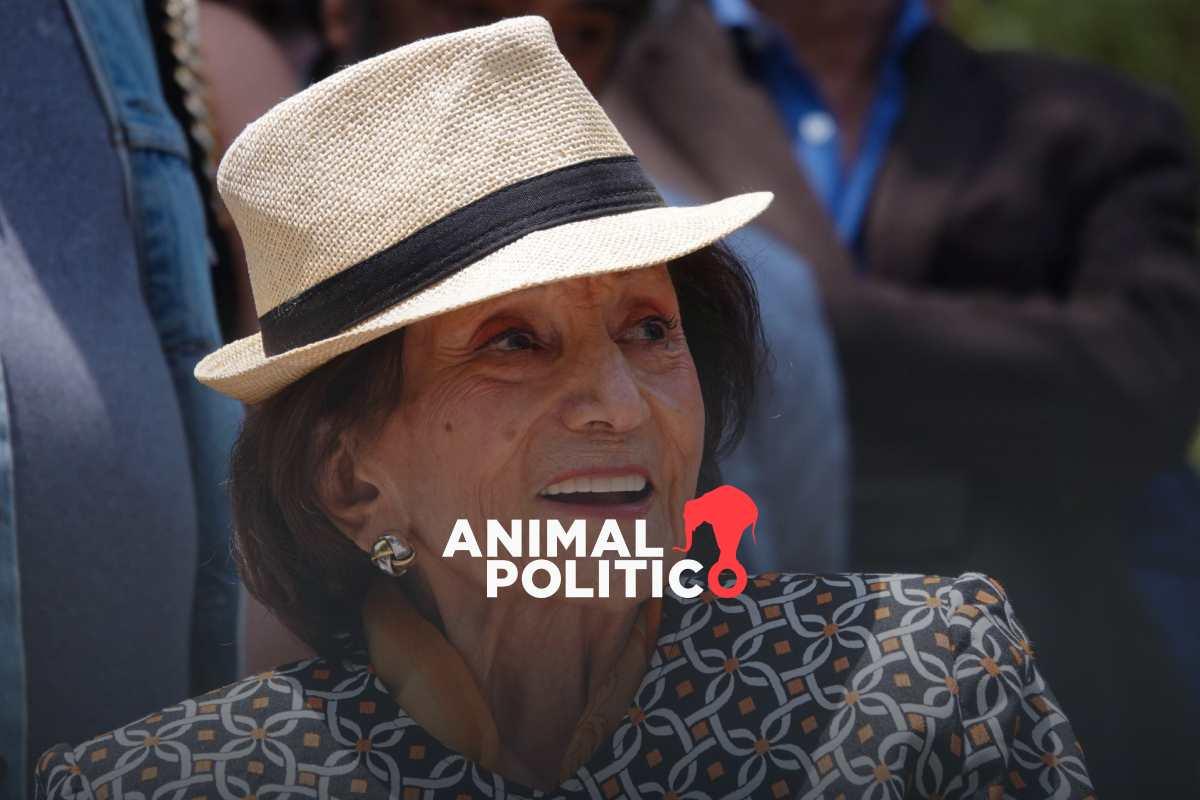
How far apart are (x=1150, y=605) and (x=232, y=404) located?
5.15ft

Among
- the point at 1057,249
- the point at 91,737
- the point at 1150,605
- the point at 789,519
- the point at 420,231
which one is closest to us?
the point at 420,231

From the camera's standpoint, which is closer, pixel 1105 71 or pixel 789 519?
pixel 789 519

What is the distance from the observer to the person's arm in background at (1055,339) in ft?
11.3

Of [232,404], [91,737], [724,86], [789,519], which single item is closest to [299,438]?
[232,404]

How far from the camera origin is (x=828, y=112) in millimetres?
3777

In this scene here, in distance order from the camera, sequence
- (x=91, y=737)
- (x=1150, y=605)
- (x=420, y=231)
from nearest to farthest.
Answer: (x=420, y=231)
(x=91, y=737)
(x=1150, y=605)

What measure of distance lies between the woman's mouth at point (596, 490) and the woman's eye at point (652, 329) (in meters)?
0.15

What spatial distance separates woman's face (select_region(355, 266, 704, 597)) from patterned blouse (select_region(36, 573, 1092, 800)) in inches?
6.1

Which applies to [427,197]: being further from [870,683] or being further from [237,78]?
[237,78]

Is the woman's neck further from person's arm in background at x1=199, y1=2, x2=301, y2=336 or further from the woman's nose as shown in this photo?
person's arm in background at x1=199, y1=2, x2=301, y2=336

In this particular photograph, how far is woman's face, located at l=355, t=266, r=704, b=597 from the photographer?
5.20ft

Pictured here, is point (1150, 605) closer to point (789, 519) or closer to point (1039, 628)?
Result: point (1039, 628)

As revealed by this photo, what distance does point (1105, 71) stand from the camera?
3.70 meters

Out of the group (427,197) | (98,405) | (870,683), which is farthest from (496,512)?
(98,405)
